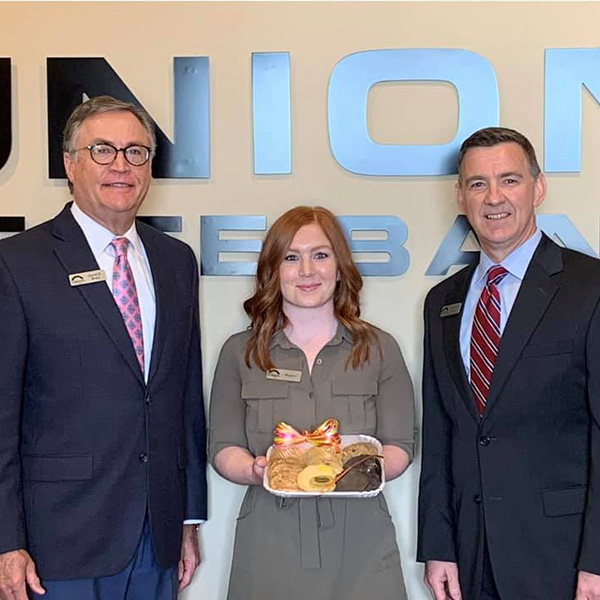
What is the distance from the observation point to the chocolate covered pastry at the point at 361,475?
7.44 feet

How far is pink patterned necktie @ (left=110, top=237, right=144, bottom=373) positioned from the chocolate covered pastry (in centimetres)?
67

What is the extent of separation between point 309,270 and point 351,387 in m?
0.40

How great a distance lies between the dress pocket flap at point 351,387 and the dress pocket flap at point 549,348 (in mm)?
539

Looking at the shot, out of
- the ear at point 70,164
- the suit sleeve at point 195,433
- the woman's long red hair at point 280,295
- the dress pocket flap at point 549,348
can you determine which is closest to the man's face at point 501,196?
the dress pocket flap at point 549,348

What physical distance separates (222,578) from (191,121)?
1792mm

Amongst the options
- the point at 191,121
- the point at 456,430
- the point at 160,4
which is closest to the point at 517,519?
the point at 456,430

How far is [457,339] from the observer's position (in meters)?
2.54

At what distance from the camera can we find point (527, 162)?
2518 millimetres

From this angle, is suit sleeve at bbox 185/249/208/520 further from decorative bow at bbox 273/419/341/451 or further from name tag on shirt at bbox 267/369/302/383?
decorative bow at bbox 273/419/341/451

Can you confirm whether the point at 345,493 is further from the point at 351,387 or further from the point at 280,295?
the point at 280,295

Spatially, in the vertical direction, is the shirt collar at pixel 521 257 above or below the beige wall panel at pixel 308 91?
below

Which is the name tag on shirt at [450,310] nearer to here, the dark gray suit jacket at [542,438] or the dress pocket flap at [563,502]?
the dark gray suit jacket at [542,438]

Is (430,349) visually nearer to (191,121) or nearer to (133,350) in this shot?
(133,350)

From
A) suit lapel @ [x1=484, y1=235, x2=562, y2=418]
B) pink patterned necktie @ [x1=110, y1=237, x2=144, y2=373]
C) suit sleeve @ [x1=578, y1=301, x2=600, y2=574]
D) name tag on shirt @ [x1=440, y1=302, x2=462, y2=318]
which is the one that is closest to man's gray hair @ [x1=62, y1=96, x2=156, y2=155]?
pink patterned necktie @ [x1=110, y1=237, x2=144, y2=373]
